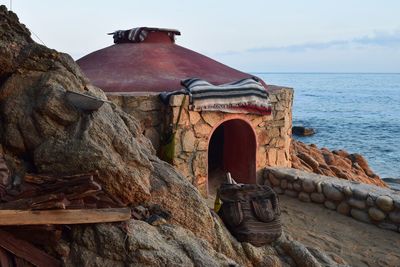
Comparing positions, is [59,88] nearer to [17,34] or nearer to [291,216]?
[17,34]

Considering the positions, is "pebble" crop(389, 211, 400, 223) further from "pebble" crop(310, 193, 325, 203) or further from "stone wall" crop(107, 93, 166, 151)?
"stone wall" crop(107, 93, 166, 151)

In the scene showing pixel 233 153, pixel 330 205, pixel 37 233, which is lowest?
pixel 330 205

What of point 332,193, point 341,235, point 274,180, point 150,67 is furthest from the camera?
point 150,67

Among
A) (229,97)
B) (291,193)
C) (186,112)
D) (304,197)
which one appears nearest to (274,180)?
(291,193)

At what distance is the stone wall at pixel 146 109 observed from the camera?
295 inches

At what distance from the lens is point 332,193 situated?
8.10m

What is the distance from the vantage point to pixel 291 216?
784 cm

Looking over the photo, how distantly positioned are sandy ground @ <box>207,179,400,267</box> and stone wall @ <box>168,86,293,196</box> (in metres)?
0.72

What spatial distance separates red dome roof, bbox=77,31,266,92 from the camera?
8.42 m

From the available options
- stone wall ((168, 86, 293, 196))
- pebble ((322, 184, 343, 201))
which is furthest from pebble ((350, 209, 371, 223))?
stone wall ((168, 86, 293, 196))

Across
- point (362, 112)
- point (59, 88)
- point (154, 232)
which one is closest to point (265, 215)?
point (154, 232)

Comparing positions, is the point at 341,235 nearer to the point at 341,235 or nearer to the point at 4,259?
the point at 341,235

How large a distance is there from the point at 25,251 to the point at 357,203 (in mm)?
5941

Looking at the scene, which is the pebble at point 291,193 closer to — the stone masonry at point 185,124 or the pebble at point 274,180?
the pebble at point 274,180
